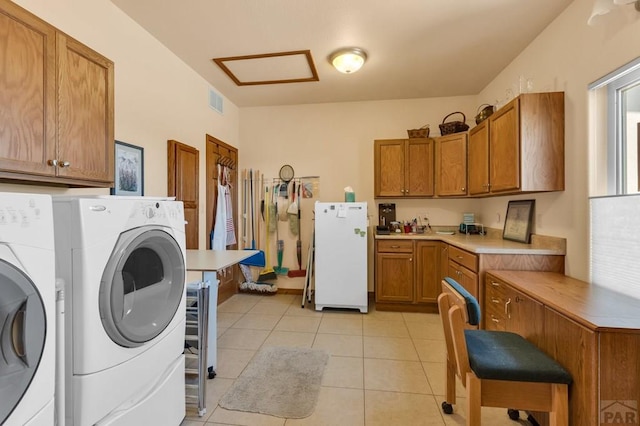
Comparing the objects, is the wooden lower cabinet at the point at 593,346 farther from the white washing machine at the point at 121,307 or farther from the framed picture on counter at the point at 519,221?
the white washing machine at the point at 121,307

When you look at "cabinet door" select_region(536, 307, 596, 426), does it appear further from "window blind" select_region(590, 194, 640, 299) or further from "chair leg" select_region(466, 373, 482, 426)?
"window blind" select_region(590, 194, 640, 299)

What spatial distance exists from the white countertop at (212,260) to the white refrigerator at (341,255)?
137 centimetres

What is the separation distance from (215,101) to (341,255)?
8.13 feet

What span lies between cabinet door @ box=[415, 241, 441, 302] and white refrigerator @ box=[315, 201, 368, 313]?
2.12 ft

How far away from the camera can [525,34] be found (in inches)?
100

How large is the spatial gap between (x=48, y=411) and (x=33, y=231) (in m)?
0.60

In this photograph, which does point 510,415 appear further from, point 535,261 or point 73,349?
point 73,349

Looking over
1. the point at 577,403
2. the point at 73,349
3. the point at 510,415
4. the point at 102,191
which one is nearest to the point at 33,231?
the point at 73,349

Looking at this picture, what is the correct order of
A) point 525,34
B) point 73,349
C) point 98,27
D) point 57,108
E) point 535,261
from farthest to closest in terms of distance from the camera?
point 525,34 < point 535,261 < point 98,27 < point 57,108 < point 73,349

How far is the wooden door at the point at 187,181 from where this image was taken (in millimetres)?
2801

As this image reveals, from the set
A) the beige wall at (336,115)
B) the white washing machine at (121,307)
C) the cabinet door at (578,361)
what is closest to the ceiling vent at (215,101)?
the beige wall at (336,115)

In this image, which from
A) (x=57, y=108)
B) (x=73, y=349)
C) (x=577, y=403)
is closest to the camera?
(x=73, y=349)

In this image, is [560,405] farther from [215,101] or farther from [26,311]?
[215,101]

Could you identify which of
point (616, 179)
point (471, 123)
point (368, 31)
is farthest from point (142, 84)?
point (471, 123)
